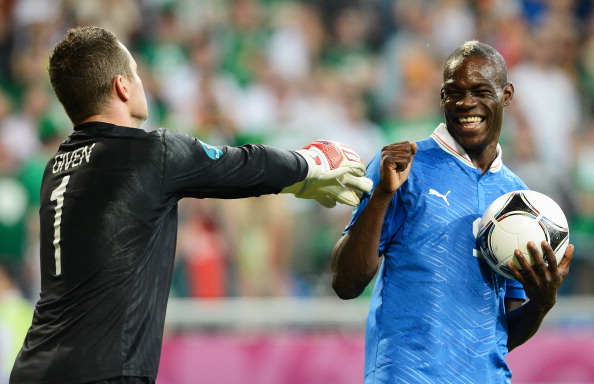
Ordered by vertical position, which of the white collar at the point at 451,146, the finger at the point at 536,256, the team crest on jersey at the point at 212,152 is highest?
the white collar at the point at 451,146

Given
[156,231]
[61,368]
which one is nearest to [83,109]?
[156,231]

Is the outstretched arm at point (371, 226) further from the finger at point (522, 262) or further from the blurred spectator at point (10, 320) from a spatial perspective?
the blurred spectator at point (10, 320)

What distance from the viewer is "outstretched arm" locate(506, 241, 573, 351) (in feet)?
12.3

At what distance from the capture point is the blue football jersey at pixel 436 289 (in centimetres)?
380

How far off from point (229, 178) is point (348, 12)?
7769 millimetres

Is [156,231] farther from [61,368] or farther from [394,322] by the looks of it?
[394,322]

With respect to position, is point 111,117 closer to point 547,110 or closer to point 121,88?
point 121,88

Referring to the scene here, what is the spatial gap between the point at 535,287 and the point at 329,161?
3.27ft

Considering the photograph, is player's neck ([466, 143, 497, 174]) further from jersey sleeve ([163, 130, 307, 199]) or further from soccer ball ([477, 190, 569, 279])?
jersey sleeve ([163, 130, 307, 199])

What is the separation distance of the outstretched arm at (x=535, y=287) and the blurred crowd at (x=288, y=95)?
4503 mm

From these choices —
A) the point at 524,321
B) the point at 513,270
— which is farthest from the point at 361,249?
the point at 524,321

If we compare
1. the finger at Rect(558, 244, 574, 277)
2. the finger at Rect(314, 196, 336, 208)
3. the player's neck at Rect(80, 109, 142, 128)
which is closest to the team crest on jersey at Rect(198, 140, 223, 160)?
the player's neck at Rect(80, 109, 142, 128)

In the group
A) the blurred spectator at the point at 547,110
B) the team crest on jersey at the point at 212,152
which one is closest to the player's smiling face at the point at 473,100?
the team crest on jersey at the point at 212,152

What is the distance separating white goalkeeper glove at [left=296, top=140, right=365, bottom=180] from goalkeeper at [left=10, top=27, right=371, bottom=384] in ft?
0.82
